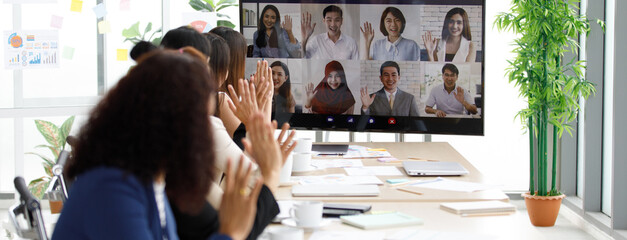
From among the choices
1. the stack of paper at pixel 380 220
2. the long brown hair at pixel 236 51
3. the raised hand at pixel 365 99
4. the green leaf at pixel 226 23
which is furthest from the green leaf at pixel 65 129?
the stack of paper at pixel 380 220

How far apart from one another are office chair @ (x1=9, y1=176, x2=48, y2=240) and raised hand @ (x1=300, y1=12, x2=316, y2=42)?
1759mm

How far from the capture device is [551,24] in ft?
13.7

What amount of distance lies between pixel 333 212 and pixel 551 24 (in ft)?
9.15

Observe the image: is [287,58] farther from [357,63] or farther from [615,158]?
[615,158]

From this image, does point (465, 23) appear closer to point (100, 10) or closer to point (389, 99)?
point (389, 99)

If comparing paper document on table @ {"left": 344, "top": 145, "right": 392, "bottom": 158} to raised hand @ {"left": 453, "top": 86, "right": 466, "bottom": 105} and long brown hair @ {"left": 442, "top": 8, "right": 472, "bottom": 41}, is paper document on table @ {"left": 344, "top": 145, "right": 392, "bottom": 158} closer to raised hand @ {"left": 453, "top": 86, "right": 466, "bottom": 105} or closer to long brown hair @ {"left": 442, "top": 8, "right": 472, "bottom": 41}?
raised hand @ {"left": 453, "top": 86, "right": 466, "bottom": 105}

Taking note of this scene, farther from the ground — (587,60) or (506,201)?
(587,60)

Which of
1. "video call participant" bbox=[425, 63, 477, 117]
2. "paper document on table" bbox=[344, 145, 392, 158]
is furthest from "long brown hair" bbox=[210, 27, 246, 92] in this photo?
"video call participant" bbox=[425, 63, 477, 117]

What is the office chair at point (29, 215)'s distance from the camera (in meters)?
1.53

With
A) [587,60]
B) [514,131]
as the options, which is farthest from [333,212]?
[514,131]

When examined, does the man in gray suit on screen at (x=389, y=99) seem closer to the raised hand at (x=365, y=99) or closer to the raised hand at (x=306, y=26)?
the raised hand at (x=365, y=99)

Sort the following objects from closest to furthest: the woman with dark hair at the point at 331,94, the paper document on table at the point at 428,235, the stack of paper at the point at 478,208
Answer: the paper document on table at the point at 428,235 → the stack of paper at the point at 478,208 → the woman with dark hair at the point at 331,94

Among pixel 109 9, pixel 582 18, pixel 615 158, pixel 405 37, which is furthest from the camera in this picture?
pixel 109 9

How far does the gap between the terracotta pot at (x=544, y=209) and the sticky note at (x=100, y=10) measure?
3.10 metres
